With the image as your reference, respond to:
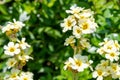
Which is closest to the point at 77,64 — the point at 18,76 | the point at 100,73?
the point at 100,73

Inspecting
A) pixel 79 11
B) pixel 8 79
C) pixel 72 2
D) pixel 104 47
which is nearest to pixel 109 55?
pixel 104 47

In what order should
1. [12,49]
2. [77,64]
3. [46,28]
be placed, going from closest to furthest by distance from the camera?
[77,64]
[12,49]
[46,28]

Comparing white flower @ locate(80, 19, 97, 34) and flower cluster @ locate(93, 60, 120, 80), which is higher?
white flower @ locate(80, 19, 97, 34)

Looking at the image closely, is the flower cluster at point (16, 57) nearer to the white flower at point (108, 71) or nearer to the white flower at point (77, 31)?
the white flower at point (77, 31)

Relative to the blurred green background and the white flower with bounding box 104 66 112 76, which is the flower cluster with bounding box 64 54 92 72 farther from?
the blurred green background

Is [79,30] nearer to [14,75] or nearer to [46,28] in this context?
[14,75]

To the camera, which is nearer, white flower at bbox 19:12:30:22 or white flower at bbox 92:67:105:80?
white flower at bbox 92:67:105:80

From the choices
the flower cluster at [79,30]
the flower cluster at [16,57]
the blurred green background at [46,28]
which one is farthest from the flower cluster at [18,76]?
the blurred green background at [46,28]

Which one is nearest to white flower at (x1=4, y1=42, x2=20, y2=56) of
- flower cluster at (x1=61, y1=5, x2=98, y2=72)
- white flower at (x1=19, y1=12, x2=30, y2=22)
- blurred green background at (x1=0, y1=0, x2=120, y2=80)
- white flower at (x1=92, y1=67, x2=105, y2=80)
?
flower cluster at (x1=61, y1=5, x2=98, y2=72)

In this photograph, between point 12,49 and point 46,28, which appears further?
point 46,28

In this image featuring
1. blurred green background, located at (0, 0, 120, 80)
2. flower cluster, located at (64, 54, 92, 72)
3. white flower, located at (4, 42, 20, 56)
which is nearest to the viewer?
flower cluster, located at (64, 54, 92, 72)

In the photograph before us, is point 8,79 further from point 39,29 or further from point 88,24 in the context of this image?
point 39,29

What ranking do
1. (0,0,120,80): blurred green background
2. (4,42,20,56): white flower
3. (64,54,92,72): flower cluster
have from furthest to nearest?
1. (0,0,120,80): blurred green background
2. (4,42,20,56): white flower
3. (64,54,92,72): flower cluster
